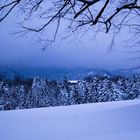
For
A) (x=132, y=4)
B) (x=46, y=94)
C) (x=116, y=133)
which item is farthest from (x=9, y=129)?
(x=46, y=94)

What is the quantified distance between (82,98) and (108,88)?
167 inches

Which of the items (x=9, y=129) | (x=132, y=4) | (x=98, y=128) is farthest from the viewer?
(x=9, y=129)

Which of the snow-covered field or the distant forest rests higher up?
the snow-covered field

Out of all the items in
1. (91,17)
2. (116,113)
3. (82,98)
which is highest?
(91,17)

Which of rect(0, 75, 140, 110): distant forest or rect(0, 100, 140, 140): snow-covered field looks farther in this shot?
rect(0, 75, 140, 110): distant forest

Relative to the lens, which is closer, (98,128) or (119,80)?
(98,128)

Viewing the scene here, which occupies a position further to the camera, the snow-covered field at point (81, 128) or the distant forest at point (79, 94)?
the distant forest at point (79, 94)

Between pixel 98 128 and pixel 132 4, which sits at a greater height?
pixel 132 4

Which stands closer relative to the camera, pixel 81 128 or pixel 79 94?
pixel 81 128

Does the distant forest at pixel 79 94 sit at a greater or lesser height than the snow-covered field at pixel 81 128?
lesser

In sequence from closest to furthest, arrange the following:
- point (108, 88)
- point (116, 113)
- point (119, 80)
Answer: point (116, 113) < point (108, 88) < point (119, 80)

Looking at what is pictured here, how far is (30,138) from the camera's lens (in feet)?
26.8

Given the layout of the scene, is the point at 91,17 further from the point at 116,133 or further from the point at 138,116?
the point at 138,116

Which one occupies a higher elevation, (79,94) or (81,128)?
(81,128)
